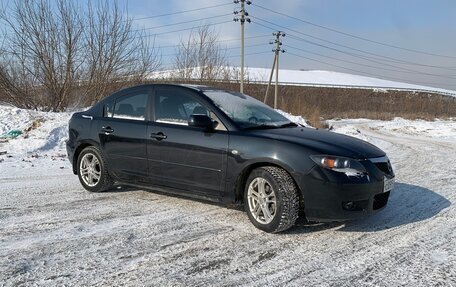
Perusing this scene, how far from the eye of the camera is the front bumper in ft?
13.7

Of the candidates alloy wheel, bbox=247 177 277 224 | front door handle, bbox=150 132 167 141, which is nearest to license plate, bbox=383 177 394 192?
alloy wheel, bbox=247 177 277 224

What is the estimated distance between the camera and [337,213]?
13.8 ft

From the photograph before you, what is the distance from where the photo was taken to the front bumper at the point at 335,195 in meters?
4.17

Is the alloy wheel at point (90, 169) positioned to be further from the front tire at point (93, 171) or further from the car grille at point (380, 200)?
the car grille at point (380, 200)

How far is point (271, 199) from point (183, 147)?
4.12 feet

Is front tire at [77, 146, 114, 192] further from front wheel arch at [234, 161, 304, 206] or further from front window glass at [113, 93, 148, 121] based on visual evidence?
front wheel arch at [234, 161, 304, 206]

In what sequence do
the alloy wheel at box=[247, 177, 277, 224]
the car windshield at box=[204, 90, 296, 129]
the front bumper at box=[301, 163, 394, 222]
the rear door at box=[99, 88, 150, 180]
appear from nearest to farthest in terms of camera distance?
the front bumper at box=[301, 163, 394, 222] → the alloy wheel at box=[247, 177, 277, 224] → the car windshield at box=[204, 90, 296, 129] → the rear door at box=[99, 88, 150, 180]

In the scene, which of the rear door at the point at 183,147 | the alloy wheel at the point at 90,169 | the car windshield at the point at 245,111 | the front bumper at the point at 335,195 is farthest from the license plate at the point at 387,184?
the alloy wheel at the point at 90,169

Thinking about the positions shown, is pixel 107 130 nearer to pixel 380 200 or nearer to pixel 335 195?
pixel 335 195

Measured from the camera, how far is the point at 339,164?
4.25m

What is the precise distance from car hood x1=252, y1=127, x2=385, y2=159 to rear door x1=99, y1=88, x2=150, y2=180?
1616 millimetres

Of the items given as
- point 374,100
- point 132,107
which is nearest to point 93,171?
point 132,107

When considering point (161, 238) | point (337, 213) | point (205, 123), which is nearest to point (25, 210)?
point (161, 238)

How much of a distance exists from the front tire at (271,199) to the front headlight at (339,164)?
0.35 m
